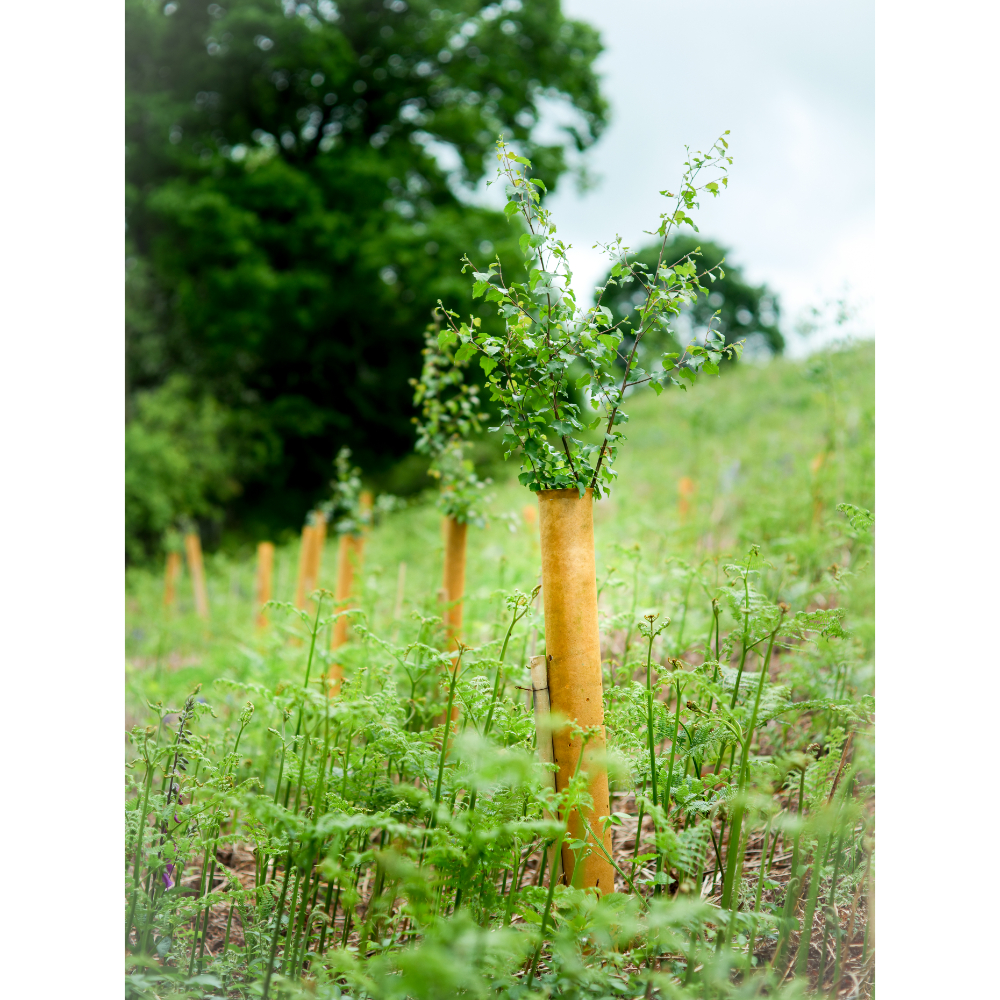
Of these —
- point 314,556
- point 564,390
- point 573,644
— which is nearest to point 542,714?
point 573,644

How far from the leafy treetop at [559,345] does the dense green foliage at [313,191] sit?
177 inches

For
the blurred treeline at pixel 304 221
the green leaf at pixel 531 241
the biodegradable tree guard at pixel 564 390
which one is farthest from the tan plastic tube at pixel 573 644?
the blurred treeline at pixel 304 221

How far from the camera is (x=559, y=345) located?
131 centimetres

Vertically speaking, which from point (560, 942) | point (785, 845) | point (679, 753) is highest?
point (679, 753)

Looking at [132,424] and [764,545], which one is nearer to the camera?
[764,545]

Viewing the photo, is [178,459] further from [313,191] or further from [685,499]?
[685,499]

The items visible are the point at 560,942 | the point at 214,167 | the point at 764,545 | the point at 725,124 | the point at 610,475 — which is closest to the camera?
the point at 560,942

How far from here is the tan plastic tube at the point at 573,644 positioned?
131cm

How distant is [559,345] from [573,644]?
1.67 ft

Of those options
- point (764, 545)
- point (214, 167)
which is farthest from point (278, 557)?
point (764, 545)
